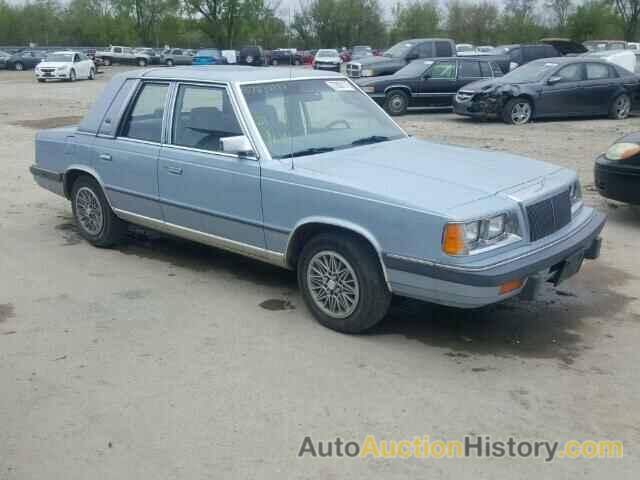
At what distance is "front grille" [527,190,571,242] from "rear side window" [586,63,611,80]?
1269 centimetres

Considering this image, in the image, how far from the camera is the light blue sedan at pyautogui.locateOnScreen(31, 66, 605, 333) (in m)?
4.48

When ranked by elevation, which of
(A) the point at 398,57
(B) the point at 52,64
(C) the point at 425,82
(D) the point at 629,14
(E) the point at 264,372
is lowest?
(E) the point at 264,372


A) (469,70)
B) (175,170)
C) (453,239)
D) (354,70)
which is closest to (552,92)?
(469,70)

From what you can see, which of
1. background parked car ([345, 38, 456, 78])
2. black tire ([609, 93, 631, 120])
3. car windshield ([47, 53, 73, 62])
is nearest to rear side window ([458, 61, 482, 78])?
background parked car ([345, 38, 456, 78])

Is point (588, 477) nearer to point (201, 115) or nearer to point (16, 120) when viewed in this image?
point (201, 115)

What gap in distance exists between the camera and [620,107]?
17.2 meters

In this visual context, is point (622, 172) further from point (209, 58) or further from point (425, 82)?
point (209, 58)

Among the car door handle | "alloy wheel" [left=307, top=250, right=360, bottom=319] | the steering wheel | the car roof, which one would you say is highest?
the car roof

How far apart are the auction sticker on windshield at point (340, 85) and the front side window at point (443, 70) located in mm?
12725

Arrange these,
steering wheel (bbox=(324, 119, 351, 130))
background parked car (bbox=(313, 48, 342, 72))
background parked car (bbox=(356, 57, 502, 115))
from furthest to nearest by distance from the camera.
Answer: background parked car (bbox=(313, 48, 342, 72))
background parked car (bbox=(356, 57, 502, 115))
steering wheel (bbox=(324, 119, 351, 130))

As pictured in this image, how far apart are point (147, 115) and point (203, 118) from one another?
750mm

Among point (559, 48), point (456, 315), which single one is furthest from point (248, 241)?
point (559, 48)

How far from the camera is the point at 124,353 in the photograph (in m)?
4.74

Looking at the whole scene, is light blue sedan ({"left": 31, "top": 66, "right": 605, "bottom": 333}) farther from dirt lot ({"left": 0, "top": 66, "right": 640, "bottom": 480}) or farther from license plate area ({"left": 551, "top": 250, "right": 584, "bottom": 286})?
dirt lot ({"left": 0, "top": 66, "right": 640, "bottom": 480})
